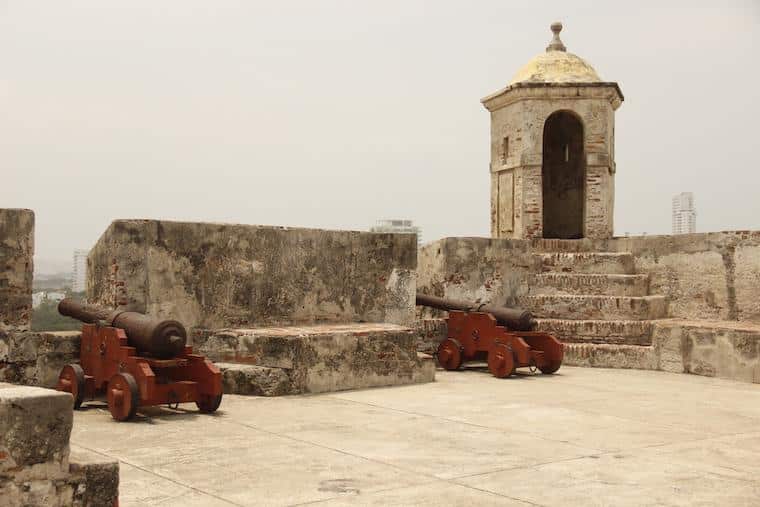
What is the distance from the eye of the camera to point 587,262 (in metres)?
10.7

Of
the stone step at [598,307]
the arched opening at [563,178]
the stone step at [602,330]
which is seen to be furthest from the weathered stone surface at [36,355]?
the arched opening at [563,178]

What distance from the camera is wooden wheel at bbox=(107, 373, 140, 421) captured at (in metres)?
5.77

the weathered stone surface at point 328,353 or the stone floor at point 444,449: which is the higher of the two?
the weathered stone surface at point 328,353

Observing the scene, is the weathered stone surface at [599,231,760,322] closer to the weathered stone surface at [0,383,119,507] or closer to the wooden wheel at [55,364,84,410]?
the wooden wheel at [55,364,84,410]

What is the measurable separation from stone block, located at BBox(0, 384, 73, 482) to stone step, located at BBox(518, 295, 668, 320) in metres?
7.81

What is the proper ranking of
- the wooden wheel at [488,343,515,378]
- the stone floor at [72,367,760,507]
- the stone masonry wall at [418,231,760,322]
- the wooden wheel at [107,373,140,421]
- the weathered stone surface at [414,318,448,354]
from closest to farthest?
the stone floor at [72,367,760,507]
the wooden wheel at [107,373,140,421]
the wooden wheel at [488,343,515,378]
the weathered stone surface at [414,318,448,354]
the stone masonry wall at [418,231,760,322]

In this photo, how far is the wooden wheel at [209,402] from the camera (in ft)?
20.2

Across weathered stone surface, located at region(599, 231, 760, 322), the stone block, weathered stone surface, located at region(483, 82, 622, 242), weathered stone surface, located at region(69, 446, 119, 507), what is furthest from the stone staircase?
the stone block

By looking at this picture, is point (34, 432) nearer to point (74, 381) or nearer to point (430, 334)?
point (74, 381)

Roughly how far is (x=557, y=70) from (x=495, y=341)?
15.5 ft

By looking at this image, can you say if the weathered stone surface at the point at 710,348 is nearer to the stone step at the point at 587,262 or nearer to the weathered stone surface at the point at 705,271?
the weathered stone surface at the point at 705,271

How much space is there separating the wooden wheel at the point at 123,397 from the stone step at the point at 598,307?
5892 millimetres

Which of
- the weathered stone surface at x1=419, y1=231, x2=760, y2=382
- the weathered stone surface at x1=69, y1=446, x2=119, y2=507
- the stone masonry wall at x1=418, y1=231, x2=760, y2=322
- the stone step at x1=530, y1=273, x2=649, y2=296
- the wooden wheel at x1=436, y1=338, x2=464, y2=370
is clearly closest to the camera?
the weathered stone surface at x1=69, y1=446, x2=119, y2=507

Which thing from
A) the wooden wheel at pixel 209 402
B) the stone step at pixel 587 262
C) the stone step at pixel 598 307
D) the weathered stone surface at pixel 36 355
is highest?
the stone step at pixel 587 262
